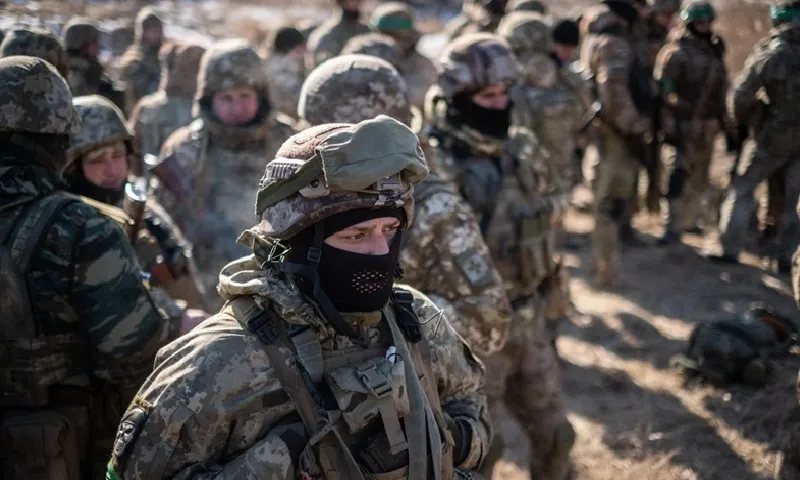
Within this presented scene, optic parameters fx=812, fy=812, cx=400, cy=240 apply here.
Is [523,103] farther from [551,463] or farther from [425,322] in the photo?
[425,322]

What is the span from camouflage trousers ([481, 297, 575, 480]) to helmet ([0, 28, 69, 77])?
117 inches

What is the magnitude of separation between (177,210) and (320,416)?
3.19 meters

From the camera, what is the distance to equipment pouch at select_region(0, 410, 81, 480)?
309 centimetres

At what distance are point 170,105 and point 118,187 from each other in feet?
10.7

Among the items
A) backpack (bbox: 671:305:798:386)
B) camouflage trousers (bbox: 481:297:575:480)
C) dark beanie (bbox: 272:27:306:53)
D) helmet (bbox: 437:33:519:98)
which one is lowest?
backpack (bbox: 671:305:798:386)

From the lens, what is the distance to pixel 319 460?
230 cm

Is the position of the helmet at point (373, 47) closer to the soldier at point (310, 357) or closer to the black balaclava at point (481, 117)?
the black balaclava at point (481, 117)

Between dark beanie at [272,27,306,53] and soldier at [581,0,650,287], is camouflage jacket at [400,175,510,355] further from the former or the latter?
dark beanie at [272,27,306,53]

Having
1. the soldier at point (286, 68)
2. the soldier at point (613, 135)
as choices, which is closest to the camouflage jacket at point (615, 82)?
the soldier at point (613, 135)

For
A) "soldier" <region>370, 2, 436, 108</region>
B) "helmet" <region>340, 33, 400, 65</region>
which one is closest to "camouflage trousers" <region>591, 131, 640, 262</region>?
"soldier" <region>370, 2, 436, 108</region>

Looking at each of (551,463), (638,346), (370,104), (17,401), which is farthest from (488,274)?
(638,346)

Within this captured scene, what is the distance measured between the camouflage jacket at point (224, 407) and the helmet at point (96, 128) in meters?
1.99

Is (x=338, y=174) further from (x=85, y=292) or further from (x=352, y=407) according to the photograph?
(x=85, y=292)

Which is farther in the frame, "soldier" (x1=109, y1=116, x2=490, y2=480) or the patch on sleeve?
the patch on sleeve
